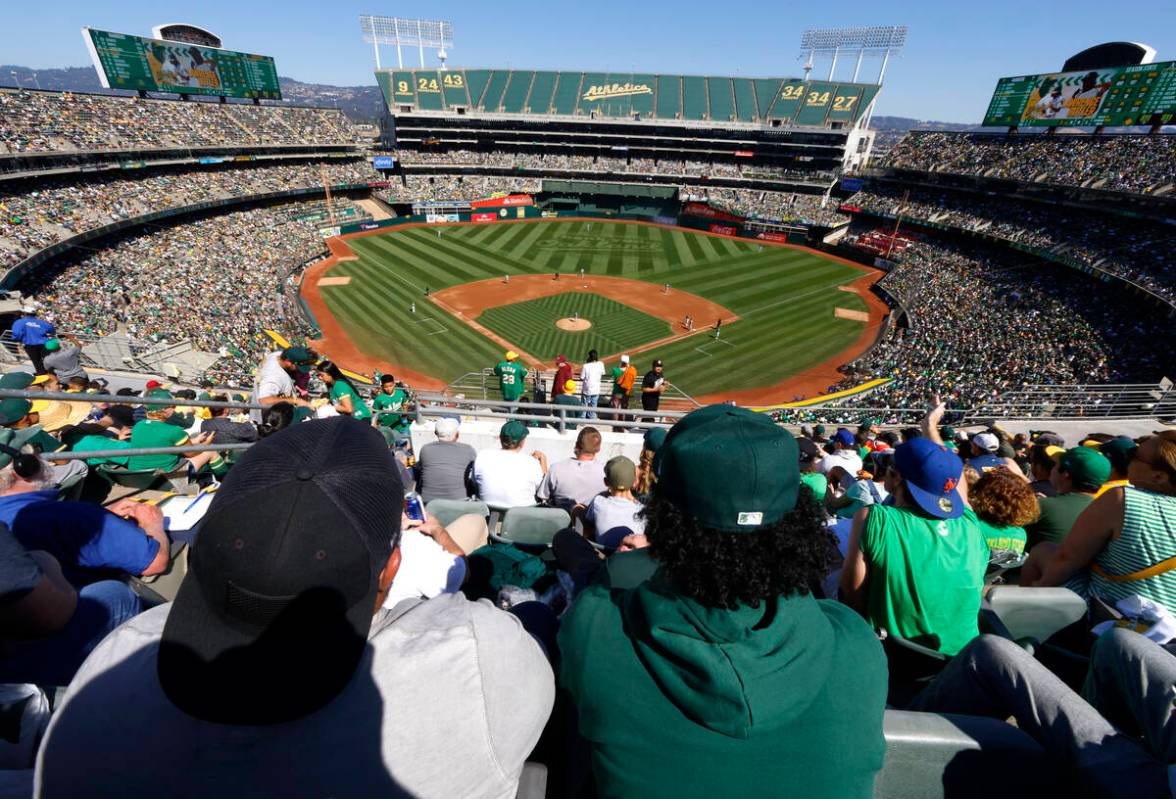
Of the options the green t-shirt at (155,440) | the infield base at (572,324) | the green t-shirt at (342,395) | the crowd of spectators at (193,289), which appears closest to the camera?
the green t-shirt at (155,440)

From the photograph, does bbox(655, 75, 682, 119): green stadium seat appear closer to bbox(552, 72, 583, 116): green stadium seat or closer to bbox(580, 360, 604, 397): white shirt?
bbox(552, 72, 583, 116): green stadium seat

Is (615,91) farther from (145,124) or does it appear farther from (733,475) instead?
(733,475)

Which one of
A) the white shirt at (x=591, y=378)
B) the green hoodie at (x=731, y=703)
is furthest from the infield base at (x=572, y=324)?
the green hoodie at (x=731, y=703)

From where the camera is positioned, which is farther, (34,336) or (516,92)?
(516,92)

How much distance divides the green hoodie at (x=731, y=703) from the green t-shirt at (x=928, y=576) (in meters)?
1.39

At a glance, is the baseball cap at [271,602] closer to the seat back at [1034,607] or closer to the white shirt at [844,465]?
the seat back at [1034,607]

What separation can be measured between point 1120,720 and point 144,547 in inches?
196

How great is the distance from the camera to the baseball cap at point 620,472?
167 inches

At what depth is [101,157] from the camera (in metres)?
34.9

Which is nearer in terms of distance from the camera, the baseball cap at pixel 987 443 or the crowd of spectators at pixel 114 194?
the baseball cap at pixel 987 443

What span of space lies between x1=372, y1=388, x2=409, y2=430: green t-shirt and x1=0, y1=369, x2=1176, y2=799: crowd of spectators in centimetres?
661

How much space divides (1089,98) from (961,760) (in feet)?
176

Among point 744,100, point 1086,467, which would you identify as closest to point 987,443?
point 1086,467

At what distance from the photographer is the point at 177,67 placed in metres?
44.1
